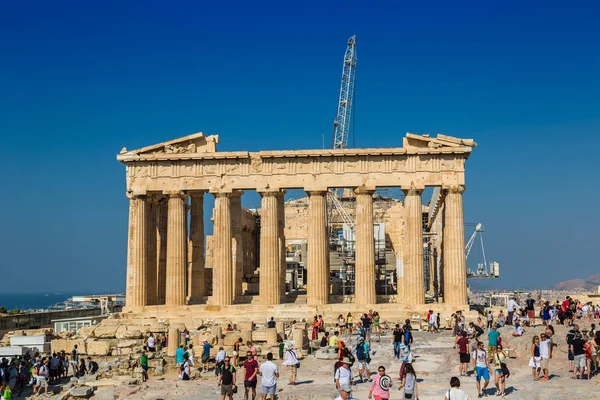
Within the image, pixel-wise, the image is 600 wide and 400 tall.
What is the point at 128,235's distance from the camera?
53.3m

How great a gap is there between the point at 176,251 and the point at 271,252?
6710 millimetres

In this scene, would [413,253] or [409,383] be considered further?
[413,253]

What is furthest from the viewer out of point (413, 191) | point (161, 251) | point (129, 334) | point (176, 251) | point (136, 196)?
point (161, 251)

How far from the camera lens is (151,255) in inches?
2112

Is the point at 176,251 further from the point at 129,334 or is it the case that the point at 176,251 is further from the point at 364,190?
the point at 364,190

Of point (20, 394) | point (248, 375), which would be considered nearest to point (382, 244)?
point (20, 394)

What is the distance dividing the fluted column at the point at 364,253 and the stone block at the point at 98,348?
56.2 feet

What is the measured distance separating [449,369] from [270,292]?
71.8ft

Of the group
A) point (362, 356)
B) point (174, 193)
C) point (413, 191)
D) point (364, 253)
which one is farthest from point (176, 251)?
point (362, 356)

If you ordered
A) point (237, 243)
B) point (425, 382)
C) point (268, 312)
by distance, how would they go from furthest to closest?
point (237, 243), point (268, 312), point (425, 382)

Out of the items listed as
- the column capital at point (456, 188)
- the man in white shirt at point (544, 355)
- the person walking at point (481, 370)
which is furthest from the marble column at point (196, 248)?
the person walking at point (481, 370)

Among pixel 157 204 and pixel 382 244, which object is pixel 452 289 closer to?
pixel 382 244

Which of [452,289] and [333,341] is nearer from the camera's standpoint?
[333,341]

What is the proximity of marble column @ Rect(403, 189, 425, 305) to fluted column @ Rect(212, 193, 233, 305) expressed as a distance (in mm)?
12135
